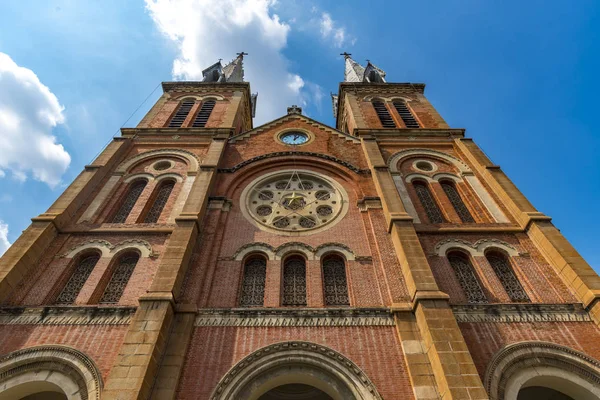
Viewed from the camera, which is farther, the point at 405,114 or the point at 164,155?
the point at 405,114

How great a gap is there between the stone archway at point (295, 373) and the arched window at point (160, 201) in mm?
7614

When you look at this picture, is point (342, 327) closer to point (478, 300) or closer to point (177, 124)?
point (478, 300)

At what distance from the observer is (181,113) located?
2244 centimetres

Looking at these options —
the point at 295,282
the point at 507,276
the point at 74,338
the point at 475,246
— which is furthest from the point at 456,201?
the point at 74,338

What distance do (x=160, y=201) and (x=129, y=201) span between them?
4.10 feet

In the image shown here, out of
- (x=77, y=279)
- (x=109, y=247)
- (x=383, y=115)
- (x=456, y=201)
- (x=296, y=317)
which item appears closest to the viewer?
(x=296, y=317)

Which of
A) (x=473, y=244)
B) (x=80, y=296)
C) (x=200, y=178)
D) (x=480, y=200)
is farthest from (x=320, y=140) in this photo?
(x=80, y=296)

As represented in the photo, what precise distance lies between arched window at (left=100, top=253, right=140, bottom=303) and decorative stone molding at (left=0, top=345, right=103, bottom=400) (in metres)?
2.04

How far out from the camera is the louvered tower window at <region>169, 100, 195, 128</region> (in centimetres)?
2116

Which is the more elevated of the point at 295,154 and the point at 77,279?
the point at 295,154

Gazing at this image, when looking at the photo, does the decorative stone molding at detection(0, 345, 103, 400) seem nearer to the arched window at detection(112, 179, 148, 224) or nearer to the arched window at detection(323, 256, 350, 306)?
the arched window at detection(112, 179, 148, 224)

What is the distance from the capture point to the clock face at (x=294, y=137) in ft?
61.7

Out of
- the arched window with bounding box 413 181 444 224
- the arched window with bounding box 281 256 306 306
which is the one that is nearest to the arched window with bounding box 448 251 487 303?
the arched window with bounding box 413 181 444 224

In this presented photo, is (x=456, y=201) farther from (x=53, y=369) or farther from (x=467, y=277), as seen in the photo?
(x=53, y=369)
